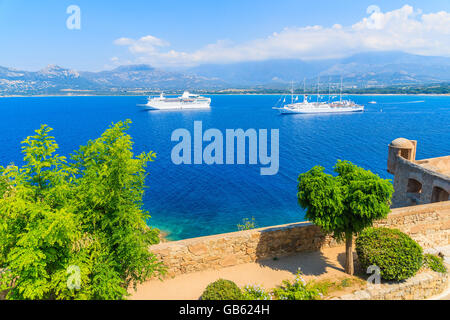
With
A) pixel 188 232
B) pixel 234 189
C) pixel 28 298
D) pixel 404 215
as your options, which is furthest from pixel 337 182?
pixel 234 189

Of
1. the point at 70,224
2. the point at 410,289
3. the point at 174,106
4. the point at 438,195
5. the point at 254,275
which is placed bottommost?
the point at 254,275

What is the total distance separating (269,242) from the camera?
436 inches

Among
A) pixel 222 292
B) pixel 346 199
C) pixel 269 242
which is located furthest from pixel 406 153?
pixel 222 292

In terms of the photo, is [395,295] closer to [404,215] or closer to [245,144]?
[404,215]

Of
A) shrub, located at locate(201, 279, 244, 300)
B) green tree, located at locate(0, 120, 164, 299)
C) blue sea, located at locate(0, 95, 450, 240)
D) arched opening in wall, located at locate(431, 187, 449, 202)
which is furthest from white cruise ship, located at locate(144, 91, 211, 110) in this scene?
shrub, located at locate(201, 279, 244, 300)

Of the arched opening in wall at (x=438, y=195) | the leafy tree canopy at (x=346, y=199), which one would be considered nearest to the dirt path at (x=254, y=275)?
the leafy tree canopy at (x=346, y=199)

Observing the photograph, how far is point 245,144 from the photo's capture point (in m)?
57.3

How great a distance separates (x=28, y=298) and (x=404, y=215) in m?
14.1

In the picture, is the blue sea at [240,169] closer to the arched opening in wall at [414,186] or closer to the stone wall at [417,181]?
the stone wall at [417,181]

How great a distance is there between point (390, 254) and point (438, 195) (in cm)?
1052

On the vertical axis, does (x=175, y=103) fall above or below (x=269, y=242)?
above

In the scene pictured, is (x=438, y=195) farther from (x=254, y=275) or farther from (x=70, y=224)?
(x=70, y=224)

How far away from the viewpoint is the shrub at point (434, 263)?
32.3 feet

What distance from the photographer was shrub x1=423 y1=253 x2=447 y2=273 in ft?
32.3
